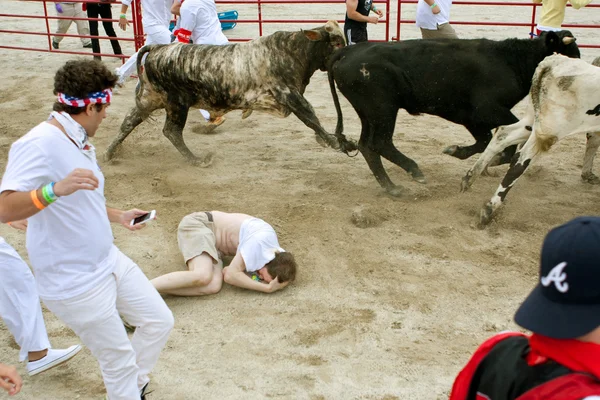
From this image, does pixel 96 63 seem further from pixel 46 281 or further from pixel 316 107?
pixel 316 107

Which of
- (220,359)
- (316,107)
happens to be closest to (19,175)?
(220,359)

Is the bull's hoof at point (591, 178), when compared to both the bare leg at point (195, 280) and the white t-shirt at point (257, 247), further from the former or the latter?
the bare leg at point (195, 280)

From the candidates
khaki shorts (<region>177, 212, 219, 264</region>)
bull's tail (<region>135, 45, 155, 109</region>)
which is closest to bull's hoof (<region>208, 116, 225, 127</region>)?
bull's tail (<region>135, 45, 155, 109</region>)

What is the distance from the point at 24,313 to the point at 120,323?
97 centimetres

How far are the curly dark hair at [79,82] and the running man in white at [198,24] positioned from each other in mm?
5190

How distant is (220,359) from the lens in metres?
4.38

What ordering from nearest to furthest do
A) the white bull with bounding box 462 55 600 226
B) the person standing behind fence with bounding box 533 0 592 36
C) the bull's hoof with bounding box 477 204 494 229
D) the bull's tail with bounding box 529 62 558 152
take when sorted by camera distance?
the white bull with bounding box 462 55 600 226, the bull's tail with bounding box 529 62 558 152, the bull's hoof with bounding box 477 204 494 229, the person standing behind fence with bounding box 533 0 592 36

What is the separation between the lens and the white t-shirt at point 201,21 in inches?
328

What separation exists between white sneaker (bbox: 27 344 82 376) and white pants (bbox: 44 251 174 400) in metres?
0.71

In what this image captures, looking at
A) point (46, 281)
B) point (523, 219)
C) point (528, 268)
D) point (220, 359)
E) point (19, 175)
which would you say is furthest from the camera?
point (523, 219)

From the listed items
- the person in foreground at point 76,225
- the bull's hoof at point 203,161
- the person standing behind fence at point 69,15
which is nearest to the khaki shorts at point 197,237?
the person in foreground at point 76,225

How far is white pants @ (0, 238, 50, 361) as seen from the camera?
13.2ft

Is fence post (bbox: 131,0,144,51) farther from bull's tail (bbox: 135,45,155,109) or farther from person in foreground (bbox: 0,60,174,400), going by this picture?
person in foreground (bbox: 0,60,174,400)

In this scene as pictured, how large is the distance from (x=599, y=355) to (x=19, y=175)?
2.30 meters
